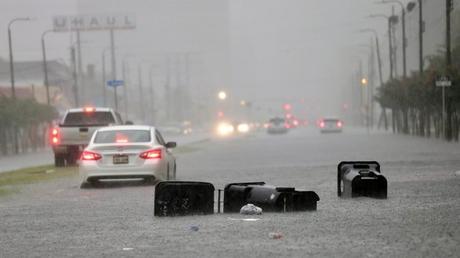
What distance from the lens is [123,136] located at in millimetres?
26281

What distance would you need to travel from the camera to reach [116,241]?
43.6ft

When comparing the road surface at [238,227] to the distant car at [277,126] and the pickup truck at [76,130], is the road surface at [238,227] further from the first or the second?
the distant car at [277,126]

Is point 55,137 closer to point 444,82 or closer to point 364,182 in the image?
point 364,182

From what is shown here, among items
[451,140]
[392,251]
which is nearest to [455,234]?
[392,251]

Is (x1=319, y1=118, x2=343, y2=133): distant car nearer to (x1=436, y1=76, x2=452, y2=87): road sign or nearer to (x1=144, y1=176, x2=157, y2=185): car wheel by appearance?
(x1=436, y1=76, x2=452, y2=87): road sign

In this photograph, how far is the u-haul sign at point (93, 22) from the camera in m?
147

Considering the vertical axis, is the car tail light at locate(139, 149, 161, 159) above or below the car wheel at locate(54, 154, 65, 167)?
above

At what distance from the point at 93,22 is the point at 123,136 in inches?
4857

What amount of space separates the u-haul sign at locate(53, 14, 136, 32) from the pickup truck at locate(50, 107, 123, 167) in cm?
10828

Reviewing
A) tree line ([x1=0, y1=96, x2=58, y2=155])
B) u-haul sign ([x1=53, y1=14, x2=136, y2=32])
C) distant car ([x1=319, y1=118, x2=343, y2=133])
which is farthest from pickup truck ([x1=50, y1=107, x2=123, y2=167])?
u-haul sign ([x1=53, y1=14, x2=136, y2=32])

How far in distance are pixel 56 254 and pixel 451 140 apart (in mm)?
46536

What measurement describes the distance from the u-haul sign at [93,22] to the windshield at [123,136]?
395ft

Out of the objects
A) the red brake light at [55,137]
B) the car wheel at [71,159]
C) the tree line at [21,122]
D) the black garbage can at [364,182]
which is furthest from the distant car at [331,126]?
the black garbage can at [364,182]

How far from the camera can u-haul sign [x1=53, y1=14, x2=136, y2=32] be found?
147m
